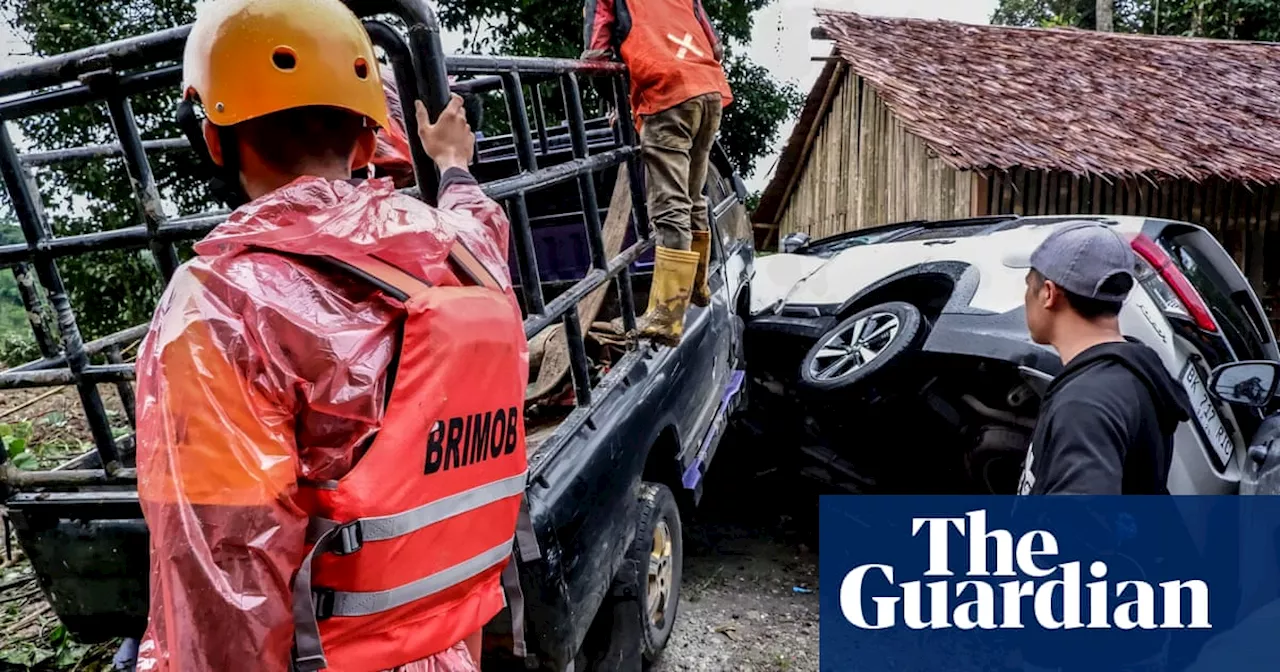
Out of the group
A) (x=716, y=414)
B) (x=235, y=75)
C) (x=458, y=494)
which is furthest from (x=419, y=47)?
(x=716, y=414)

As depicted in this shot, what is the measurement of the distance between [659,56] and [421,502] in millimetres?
2674

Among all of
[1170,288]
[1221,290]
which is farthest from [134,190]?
[1221,290]

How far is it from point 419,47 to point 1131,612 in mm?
2394

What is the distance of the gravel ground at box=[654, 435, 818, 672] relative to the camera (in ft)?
11.5

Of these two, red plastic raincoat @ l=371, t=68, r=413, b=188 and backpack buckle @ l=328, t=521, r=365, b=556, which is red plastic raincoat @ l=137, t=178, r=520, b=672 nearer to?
backpack buckle @ l=328, t=521, r=365, b=556

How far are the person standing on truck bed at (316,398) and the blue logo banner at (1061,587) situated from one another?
1.27m

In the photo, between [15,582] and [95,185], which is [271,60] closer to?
[15,582]

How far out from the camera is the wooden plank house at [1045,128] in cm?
947

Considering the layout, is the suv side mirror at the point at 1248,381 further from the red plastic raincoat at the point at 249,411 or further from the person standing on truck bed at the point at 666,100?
the red plastic raincoat at the point at 249,411

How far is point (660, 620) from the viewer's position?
3.17 m

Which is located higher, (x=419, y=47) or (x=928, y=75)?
(x=419, y=47)

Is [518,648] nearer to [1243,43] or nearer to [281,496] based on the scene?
[281,496]

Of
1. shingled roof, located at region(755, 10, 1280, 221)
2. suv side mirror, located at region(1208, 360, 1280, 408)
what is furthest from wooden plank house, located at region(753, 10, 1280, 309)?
suv side mirror, located at region(1208, 360, 1280, 408)

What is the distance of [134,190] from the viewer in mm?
1785
